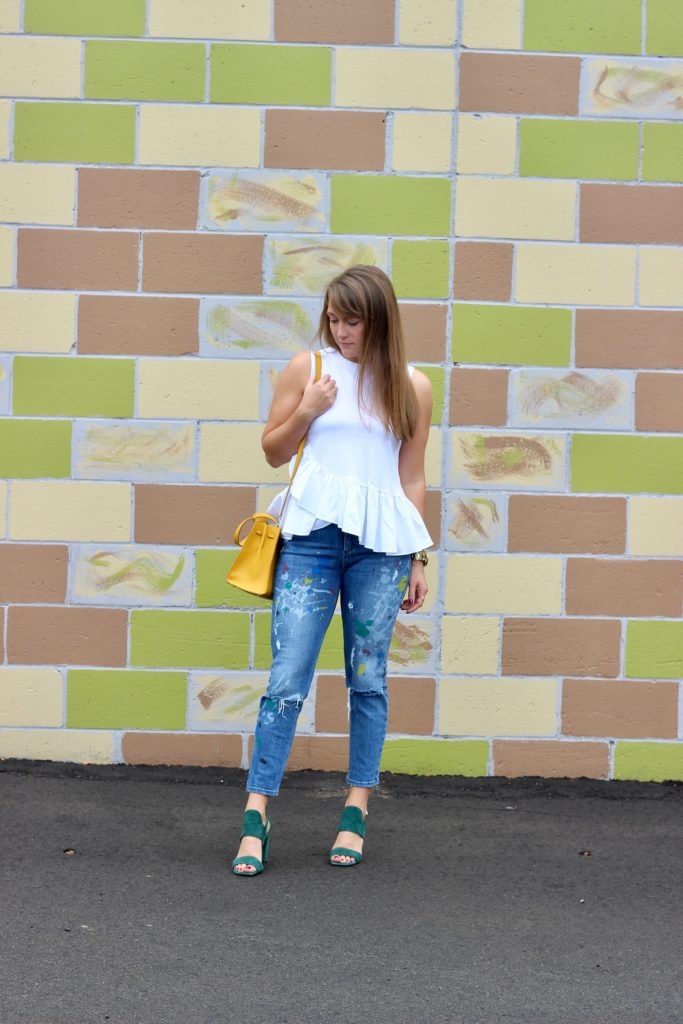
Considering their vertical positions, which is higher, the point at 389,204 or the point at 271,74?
the point at 271,74

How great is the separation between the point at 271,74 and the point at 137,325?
963mm

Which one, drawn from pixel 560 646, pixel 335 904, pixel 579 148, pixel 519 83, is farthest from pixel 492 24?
pixel 335 904

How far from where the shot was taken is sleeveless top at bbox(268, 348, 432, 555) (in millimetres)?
3572

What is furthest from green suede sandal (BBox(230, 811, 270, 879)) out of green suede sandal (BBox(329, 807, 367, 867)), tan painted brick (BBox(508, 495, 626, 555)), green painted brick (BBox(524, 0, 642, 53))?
green painted brick (BBox(524, 0, 642, 53))

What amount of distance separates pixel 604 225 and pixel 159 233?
1.52 m

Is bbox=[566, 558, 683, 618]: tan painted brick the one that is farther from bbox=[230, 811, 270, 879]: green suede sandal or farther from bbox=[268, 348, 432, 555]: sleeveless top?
bbox=[230, 811, 270, 879]: green suede sandal

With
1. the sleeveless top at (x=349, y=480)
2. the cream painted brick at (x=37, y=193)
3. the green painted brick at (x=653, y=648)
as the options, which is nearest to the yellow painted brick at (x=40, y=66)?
the cream painted brick at (x=37, y=193)

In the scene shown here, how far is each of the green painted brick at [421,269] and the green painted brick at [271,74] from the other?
568 mm

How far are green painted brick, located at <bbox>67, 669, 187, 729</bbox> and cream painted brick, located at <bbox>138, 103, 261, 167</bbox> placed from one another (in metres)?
1.76

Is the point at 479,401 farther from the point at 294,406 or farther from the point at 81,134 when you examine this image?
the point at 81,134

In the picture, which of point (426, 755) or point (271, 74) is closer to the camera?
point (271, 74)

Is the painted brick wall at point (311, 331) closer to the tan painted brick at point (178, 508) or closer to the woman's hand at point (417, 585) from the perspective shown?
the tan painted brick at point (178, 508)

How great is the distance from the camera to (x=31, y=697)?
4605mm

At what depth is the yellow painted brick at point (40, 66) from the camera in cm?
450
